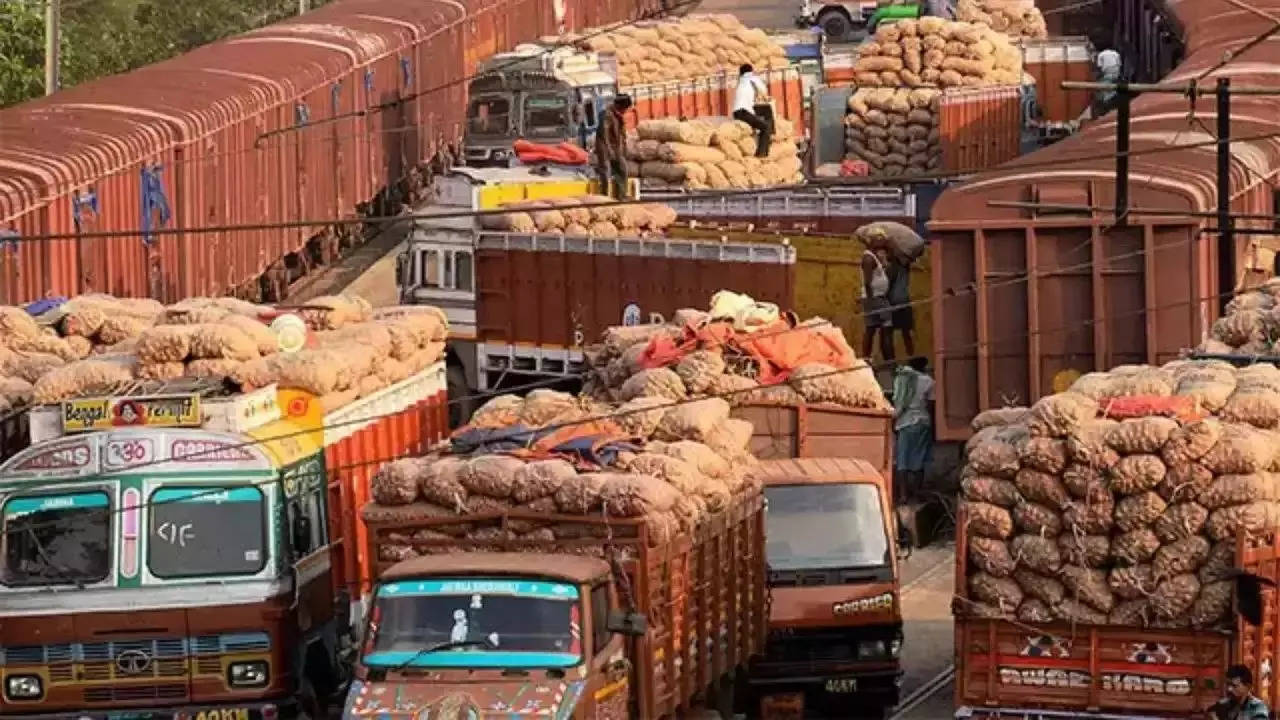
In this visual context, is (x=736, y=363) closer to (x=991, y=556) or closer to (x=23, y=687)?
(x=991, y=556)

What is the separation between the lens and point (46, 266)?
29.2 metres

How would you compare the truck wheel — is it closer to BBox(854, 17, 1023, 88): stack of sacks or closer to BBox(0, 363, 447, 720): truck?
BBox(854, 17, 1023, 88): stack of sacks

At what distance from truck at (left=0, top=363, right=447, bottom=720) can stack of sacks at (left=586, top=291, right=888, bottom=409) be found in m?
4.30

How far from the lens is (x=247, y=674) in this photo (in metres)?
18.2

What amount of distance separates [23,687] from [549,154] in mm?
19323

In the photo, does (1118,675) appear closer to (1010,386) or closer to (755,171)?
(1010,386)

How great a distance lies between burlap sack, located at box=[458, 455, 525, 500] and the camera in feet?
56.8

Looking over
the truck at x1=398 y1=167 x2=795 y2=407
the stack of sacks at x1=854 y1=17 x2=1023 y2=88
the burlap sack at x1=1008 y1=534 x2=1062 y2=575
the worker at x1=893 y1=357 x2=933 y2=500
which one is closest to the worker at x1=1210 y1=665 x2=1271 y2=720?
the burlap sack at x1=1008 y1=534 x2=1062 y2=575

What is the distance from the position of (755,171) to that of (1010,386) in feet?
45.2

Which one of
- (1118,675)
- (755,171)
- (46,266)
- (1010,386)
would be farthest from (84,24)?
(1118,675)

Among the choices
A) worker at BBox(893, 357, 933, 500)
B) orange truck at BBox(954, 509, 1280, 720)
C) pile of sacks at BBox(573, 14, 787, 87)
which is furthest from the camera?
pile of sacks at BBox(573, 14, 787, 87)

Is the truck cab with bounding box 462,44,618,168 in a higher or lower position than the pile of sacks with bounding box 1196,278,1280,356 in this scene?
higher

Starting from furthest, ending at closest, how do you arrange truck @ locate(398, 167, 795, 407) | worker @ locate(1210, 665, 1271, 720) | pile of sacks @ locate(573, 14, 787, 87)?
pile of sacks @ locate(573, 14, 787, 87)
truck @ locate(398, 167, 795, 407)
worker @ locate(1210, 665, 1271, 720)

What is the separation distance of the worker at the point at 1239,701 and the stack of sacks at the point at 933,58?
97.7 feet
